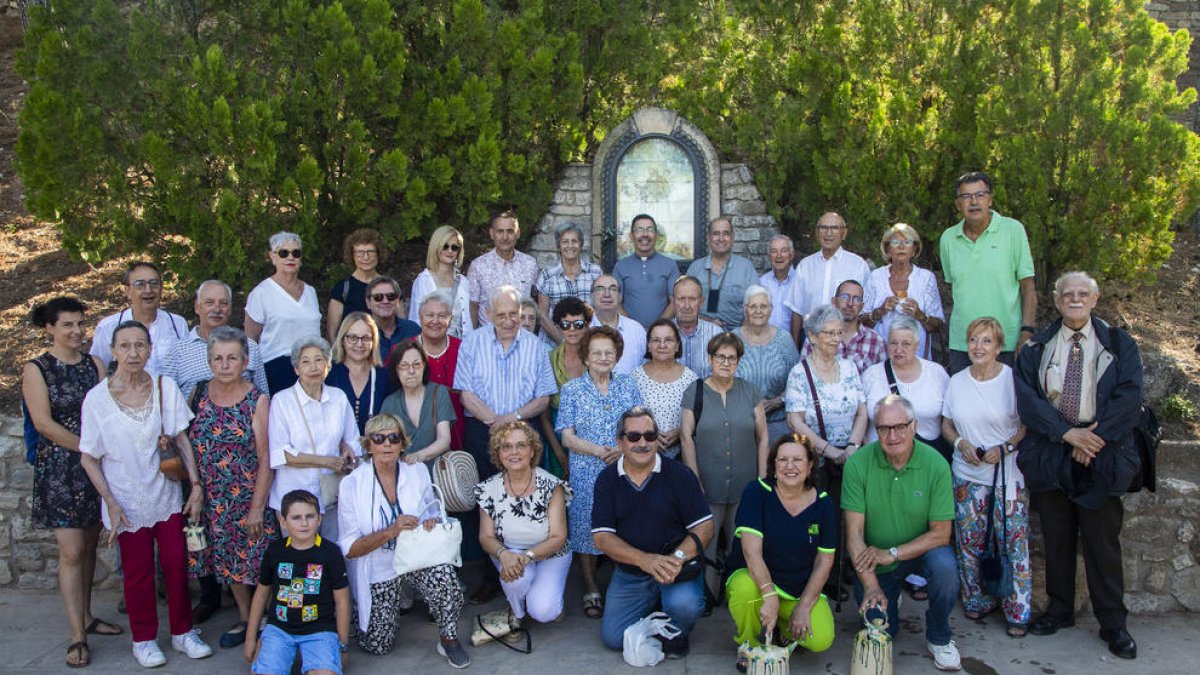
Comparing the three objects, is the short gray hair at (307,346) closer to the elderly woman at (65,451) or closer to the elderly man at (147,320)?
the elderly man at (147,320)

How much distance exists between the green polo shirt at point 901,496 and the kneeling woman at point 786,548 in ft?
0.68

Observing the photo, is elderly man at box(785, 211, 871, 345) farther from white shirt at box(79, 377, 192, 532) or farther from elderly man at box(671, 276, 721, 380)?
white shirt at box(79, 377, 192, 532)

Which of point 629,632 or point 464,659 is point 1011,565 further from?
point 464,659

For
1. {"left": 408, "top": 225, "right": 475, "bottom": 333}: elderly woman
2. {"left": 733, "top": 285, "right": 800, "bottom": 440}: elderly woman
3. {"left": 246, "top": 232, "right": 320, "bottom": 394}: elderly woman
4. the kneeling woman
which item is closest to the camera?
the kneeling woman

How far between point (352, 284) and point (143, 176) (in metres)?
2.48

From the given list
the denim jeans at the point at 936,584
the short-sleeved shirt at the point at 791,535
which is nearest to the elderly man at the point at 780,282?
the short-sleeved shirt at the point at 791,535

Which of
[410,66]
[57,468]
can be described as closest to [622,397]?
[57,468]

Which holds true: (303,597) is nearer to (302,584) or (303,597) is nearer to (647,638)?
(302,584)

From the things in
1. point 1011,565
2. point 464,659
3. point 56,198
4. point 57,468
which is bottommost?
point 464,659

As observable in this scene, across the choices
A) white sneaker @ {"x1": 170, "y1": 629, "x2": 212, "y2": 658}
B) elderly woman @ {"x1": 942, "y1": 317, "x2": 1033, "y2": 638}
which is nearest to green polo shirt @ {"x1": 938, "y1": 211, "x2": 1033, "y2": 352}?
elderly woman @ {"x1": 942, "y1": 317, "x2": 1033, "y2": 638}

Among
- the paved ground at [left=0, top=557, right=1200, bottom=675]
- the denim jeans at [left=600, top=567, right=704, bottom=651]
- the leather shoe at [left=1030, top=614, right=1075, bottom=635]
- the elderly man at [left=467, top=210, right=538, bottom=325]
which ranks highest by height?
the elderly man at [left=467, top=210, right=538, bottom=325]

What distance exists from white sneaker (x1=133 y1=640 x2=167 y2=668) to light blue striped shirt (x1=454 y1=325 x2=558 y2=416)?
6.33 ft

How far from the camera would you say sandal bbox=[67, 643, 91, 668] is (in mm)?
4684

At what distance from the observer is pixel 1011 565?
489 cm
